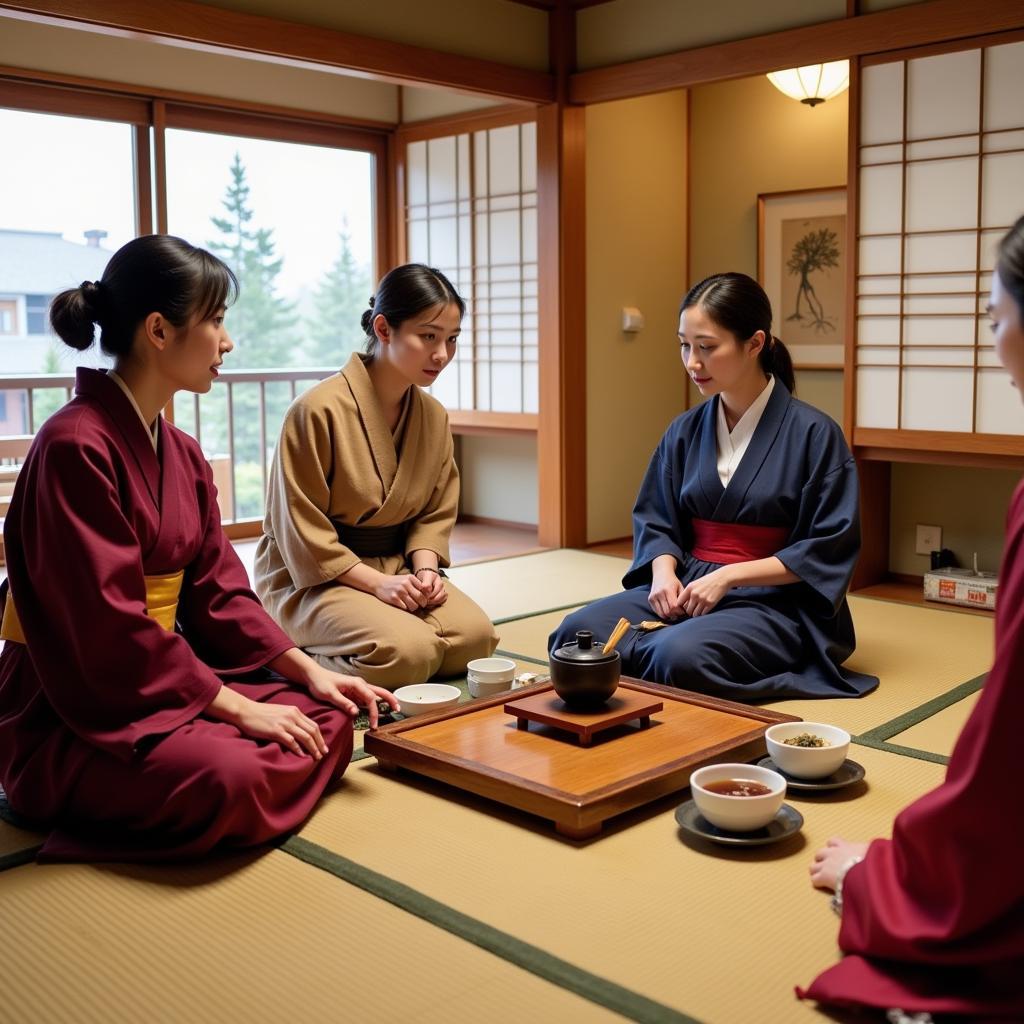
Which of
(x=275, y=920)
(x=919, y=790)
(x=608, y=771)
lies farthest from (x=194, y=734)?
(x=919, y=790)

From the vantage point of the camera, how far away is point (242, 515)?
7191 millimetres

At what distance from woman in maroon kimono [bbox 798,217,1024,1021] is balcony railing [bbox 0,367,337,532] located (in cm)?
516

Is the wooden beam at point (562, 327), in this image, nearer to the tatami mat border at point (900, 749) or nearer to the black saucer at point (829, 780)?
the tatami mat border at point (900, 749)

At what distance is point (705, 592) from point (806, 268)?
125 inches

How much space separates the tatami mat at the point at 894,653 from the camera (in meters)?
3.36

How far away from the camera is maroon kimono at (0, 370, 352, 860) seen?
7.67 feet

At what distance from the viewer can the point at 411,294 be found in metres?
3.59

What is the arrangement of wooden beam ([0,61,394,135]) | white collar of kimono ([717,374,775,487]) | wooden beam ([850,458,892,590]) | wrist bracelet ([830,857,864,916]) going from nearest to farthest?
1. wrist bracelet ([830,857,864,916])
2. white collar of kimono ([717,374,775,487])
3. wooden beam ([850,458,892,590])
4. wooden beam ([0,61,394,135])

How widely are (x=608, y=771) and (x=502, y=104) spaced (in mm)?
4553

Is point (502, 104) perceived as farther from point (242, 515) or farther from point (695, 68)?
point (242, 515)

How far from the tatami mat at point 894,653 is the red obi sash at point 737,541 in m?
0.46

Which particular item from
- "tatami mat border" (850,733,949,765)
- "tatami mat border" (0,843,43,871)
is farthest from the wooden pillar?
"tatami mat border" (0,843,43,871)

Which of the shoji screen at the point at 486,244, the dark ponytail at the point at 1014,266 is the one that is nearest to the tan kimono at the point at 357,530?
the dark ponytail at the point at 1014,266

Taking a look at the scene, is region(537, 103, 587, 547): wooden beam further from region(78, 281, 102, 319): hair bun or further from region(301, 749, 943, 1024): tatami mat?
region(78, 281, 102, 319): hair bun
